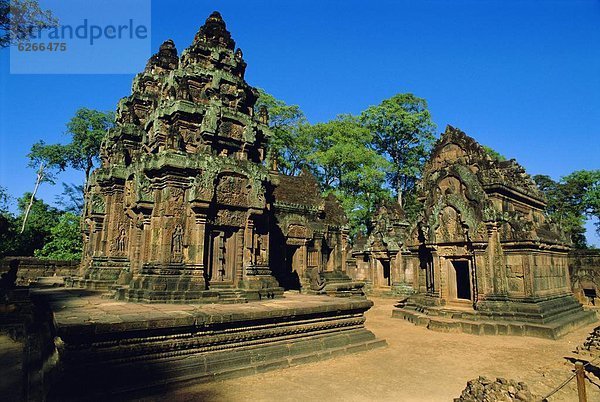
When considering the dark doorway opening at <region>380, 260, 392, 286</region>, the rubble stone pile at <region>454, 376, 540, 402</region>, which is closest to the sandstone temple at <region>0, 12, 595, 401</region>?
the rubble stone pile at <region>454, 376, 540, 402</region>

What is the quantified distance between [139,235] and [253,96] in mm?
6305

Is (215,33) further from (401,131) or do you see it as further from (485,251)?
(401,131)

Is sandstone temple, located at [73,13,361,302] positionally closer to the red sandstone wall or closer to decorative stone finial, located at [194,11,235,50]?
decorative stone finial, located at [194,11,235,50]

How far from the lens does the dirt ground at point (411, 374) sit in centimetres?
537

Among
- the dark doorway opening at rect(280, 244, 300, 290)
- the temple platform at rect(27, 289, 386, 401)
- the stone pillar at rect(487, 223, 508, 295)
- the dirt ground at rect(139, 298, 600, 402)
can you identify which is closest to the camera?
the temple platform at rect(27, 289, 386, 401)

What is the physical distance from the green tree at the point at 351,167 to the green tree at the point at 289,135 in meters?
0.92

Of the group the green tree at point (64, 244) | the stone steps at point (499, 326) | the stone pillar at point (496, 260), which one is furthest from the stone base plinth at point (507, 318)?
the green tree at point (64, 244)

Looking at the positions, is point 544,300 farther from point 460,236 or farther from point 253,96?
point 253,96

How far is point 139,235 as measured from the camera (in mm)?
11203

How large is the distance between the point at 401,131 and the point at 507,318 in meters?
23.0

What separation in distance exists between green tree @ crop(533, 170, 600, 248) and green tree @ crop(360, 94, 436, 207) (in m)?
14.2

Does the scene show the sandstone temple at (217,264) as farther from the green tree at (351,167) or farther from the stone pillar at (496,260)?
the green tree at (351,167)

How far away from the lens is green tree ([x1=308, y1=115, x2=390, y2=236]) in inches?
1126

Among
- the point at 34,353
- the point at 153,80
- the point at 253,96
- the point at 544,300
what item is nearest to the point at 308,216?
the point at 253,96
